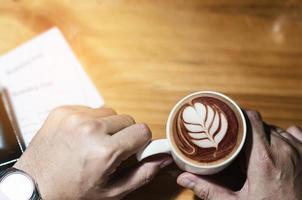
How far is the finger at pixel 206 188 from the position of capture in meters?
0.70

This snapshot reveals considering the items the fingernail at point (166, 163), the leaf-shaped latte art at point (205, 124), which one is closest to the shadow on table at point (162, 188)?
the fingernail at point (166, 163)

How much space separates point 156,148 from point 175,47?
27 cm

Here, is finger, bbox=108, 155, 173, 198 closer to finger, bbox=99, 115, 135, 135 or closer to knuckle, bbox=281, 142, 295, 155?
finger, bbox=99, 115, 135, 135

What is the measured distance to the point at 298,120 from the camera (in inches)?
32.5

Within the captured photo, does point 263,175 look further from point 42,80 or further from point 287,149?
point 42,80

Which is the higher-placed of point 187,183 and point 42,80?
point 42,80

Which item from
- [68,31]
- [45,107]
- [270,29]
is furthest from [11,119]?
[270,29]

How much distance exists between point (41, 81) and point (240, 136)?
0.40 m

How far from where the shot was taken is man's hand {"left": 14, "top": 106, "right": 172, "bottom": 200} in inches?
27.0

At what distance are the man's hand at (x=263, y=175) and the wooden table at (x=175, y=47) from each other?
113 mm

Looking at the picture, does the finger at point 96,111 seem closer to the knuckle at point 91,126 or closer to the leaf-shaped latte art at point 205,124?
the knuckle at point 91,126

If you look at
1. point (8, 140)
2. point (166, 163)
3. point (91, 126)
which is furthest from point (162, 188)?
point (8, 140)

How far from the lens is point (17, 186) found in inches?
27.6

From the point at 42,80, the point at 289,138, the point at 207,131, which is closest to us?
the point at 207,131
